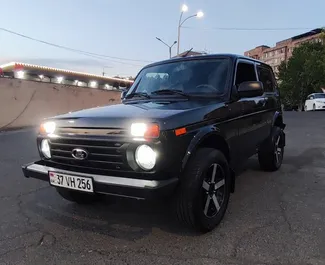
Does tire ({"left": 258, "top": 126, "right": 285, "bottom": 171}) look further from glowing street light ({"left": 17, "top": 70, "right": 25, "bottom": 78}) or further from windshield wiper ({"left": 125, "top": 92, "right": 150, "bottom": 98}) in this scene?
glowing street light ({"left": 17, "top": 70, "right": 25, "bottom": 78})

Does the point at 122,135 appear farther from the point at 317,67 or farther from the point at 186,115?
the point at 317,67

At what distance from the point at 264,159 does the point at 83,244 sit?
11.6 ft

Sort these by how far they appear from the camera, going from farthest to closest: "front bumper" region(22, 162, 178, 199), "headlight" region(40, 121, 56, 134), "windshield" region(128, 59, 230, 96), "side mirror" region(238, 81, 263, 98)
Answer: "windshield" region(128, 59, 230, 96)
"side mirror" region(238, 81, 263, 98)
"headlight" region(40, 121, 56, 134)
"front bumper" region(22, 162, 178, 199)

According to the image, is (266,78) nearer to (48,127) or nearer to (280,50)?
(48,127)

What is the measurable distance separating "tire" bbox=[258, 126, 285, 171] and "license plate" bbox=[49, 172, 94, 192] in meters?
3.29

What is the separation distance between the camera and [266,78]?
18.1 ft

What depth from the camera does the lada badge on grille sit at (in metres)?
3.09

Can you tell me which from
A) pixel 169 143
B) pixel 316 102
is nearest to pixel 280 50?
pixel 316 102

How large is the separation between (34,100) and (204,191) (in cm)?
1441

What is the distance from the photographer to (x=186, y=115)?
3.07 metres

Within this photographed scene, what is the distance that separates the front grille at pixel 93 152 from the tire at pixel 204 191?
584mm

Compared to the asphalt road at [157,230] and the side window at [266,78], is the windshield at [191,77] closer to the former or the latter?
the side window at [266,78]

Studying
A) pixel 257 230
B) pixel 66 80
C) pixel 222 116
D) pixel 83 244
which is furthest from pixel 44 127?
pixel 66 80

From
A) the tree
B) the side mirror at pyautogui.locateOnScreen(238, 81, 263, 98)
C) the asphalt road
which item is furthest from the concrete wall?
the tree
